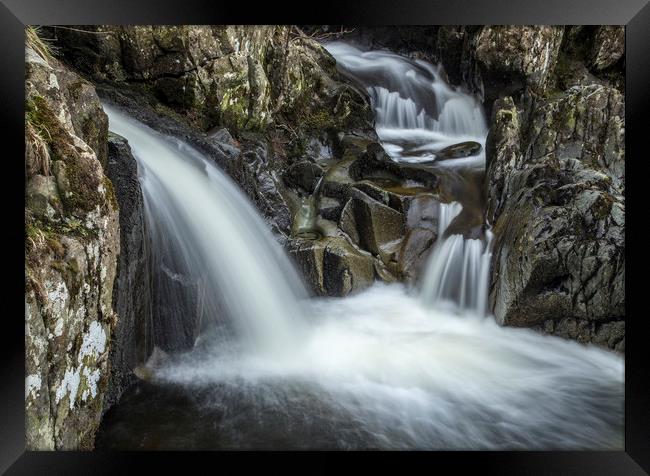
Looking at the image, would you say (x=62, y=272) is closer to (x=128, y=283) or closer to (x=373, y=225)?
(x=128, y=283)

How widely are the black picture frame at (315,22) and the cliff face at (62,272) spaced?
0.07m

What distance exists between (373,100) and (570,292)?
633cm

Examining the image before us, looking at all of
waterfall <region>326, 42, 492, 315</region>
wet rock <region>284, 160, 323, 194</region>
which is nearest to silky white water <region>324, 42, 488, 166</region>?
waterfall <region>326, 42, 492, 315</region>

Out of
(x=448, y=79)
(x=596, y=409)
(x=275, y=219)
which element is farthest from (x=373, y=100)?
→ (x=596, y=409)

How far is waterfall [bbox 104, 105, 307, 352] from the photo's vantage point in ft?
9.84

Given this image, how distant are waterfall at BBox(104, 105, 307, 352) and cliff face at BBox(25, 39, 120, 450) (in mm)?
941

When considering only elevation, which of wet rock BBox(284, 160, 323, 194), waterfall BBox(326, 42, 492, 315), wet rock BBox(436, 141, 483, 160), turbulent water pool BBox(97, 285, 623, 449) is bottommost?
turbulent water pool BBox(97, 285, 623, 449)

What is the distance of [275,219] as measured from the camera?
4910 millimetres

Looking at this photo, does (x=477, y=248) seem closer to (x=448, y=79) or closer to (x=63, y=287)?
(x=63, y=287)

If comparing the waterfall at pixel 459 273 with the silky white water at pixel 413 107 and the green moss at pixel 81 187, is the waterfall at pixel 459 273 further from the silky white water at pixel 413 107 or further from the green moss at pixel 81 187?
the green moss at pixel 81 187

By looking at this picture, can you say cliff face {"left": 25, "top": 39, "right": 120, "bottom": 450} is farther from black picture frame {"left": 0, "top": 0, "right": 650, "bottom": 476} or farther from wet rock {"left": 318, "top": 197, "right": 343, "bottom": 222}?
wet rock {"left": 318, "top": 197, "right": 343, "bottom": 222}

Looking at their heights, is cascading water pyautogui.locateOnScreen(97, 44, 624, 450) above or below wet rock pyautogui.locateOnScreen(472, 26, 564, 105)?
below

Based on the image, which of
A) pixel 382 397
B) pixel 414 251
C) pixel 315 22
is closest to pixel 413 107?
pixel 414 251

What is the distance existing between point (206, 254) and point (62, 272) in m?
1.80
